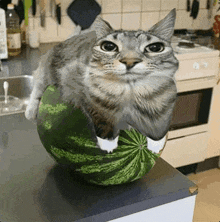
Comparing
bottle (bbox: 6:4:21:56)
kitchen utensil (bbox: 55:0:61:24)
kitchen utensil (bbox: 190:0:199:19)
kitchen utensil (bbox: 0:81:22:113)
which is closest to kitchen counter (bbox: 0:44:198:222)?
kitchen utensil (bbox: 0:81:22:113)

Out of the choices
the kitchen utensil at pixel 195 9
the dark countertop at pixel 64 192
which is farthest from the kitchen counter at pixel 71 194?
the kitchen utensil at pixel 195 9

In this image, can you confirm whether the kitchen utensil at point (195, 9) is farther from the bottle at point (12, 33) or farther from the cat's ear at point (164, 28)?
the cat's ear at point (164, 28)

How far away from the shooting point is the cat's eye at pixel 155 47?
58 centimetres

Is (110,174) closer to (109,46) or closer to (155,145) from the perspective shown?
(155,145)

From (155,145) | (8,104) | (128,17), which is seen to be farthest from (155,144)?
(128,17)

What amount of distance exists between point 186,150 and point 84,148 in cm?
203

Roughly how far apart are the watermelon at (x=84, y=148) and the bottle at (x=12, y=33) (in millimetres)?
1649

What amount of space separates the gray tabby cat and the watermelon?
0.02m

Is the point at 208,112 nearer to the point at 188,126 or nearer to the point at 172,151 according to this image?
the point at 188,126

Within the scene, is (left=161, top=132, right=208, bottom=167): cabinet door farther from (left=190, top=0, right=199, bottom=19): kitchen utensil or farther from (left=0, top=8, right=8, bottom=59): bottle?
(left=0, top=8, right=8, bottom=59): bottle

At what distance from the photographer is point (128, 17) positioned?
9.08 ft

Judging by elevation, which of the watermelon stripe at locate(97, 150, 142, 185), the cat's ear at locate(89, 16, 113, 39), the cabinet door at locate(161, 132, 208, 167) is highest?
the cat's ear at locate(89, 16, 113, 39)

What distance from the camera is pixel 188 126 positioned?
8.07 feet

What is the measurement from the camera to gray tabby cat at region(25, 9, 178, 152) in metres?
0.57
